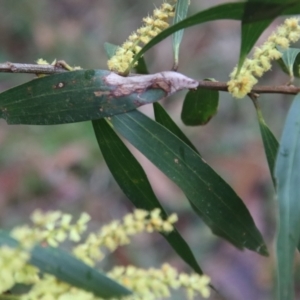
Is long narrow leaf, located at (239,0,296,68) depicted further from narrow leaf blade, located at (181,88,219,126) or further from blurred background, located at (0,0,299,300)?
blurred background, located at (0,0,299,300)

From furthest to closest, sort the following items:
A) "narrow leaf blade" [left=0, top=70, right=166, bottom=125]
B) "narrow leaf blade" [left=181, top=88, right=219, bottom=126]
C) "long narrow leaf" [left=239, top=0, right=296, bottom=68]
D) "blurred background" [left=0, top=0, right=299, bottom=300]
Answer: "blurred background" [left=0, top=0, right=299, bottom=300]
"narrow leaf blade" [left=181, top=88, right=219, bottom=126]
"narrow leaf blade" [left=0, top=70, right=166, bottom=125]
"long narrow leaf" [left=239, top=0, right=296, bottom=68]

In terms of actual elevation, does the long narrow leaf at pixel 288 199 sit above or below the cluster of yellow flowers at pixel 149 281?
above

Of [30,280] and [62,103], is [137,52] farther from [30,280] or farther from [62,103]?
[30,280]

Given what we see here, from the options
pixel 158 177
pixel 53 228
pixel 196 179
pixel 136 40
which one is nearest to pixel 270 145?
pixel 196 179

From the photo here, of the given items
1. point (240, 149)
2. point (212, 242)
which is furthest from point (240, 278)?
point (240, 149)

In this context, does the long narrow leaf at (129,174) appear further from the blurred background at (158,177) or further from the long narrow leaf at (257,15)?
the blurred background at (158,177)

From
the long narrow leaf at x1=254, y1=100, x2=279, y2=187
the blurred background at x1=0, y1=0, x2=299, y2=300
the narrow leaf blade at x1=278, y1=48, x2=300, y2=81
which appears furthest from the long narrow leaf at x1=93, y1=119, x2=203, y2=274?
the blurred background at x1=0, y1=0, x2=299, y2=300

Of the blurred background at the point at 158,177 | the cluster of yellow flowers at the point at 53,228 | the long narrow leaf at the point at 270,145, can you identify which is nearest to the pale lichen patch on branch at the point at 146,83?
the long narrow leaf at the point at 270,145
